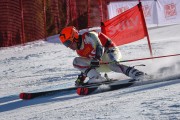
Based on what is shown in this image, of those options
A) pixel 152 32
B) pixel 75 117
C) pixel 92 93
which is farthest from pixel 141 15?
pixel 152 32

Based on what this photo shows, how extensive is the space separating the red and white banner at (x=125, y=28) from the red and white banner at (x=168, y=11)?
7.85 m

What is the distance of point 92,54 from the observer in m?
7.13

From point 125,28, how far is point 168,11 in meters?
8.42

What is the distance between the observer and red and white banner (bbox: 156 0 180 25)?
17.9 metres

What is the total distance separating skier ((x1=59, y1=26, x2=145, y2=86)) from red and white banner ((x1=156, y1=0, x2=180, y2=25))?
1086cm

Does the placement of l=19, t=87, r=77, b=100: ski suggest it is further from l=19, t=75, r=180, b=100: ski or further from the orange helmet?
the orange helmet

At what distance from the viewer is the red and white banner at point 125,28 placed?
9.87 metres

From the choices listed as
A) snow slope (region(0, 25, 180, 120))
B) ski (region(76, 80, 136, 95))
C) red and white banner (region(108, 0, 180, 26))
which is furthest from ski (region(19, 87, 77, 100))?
red and white banner (region(108, 0, 180, 26))

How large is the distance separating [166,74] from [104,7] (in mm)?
13476

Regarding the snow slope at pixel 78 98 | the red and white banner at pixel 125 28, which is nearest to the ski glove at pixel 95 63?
the snow slope at pixel 78 98

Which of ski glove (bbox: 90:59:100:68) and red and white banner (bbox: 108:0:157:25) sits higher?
red and white banner (bbox: 108:0:157:25)

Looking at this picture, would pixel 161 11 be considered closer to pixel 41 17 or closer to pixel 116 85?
pixel 41 17

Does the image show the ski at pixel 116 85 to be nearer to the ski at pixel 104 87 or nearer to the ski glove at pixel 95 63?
the ski at pixel 104 87

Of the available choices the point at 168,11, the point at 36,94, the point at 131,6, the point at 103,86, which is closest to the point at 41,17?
the point at 131,6
